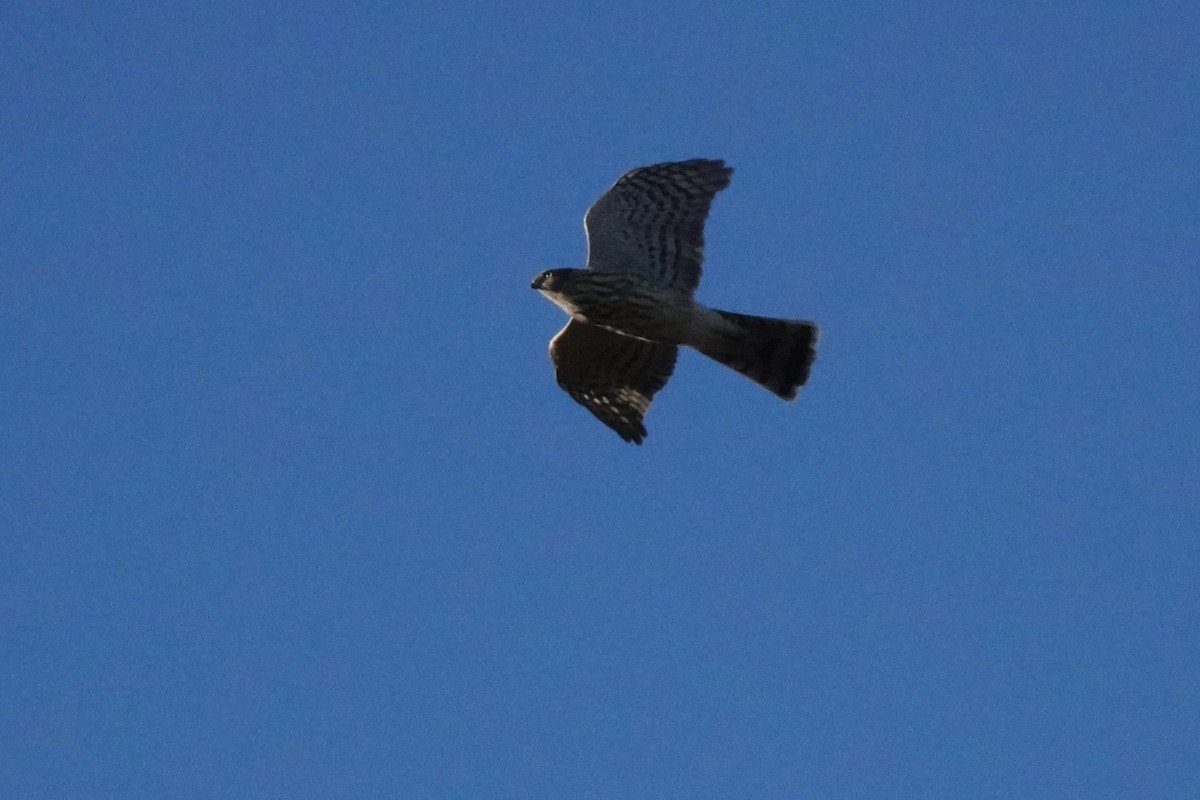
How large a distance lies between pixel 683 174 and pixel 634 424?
192 centimetres

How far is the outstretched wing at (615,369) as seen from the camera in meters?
12.5

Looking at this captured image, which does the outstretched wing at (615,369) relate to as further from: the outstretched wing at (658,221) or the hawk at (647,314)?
the outstretched wing at (658,221)

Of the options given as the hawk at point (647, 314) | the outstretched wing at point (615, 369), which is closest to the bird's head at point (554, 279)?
the hawk at point (647, 314)

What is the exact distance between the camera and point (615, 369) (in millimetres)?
12656

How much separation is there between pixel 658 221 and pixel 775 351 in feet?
4.19

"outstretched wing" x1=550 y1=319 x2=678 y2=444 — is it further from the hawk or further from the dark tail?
the dark tail

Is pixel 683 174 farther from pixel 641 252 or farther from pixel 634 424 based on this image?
pixel 634 424

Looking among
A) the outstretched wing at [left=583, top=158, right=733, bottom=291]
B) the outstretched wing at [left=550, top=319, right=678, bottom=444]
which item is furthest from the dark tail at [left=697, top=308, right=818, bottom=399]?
the outstretched wing at [left=550, top=319, right=678, bottom=444]

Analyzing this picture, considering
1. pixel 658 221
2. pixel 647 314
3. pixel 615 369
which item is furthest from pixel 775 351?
pixel 615 369

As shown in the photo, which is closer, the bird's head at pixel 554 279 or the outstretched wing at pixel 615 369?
the bird's head at pixel 554 279

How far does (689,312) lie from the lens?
1148cm

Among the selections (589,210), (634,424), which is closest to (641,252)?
(589,210)

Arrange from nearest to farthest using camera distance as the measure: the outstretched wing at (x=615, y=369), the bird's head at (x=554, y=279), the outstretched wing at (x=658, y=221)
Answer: the bird's head at (x=554, y=279) → the outstretched wing at (x=658, y=221) → the outstretched wing at (x=615, y=369)

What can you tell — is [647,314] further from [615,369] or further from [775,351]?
[615,369]
